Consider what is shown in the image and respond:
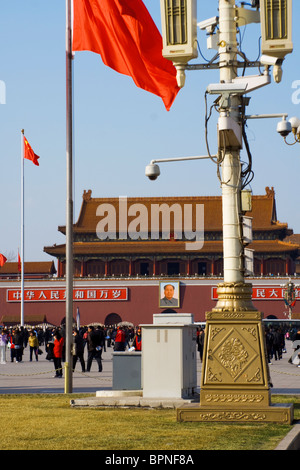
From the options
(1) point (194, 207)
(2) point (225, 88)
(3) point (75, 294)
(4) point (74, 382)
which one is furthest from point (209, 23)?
(1) point (194, 207)

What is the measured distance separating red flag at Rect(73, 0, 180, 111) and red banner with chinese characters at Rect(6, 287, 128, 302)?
4065cm

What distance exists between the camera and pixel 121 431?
8914 millimetres

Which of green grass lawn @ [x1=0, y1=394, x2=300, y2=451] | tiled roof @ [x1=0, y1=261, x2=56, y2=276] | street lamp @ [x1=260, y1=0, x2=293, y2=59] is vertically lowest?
green grass lawn @ [x1=0, y1=394, x2=300, y2=451]

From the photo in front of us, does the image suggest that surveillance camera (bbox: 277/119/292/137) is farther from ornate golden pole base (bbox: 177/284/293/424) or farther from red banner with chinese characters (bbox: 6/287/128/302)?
red banner with chinese characters (bbox: 6/287/128/302)

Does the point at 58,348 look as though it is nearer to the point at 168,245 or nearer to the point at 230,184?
the point at 230,184

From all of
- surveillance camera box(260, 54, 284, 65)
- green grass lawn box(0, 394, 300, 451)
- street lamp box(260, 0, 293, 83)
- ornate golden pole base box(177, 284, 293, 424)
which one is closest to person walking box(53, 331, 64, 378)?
green grass lawn box(0, 394, 300, 451)

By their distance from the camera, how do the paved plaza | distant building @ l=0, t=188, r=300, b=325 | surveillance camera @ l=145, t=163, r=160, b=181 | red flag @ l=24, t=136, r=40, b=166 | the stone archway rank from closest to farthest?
1. surveillance camera @ l=145, t=163, r=160, b=181
2. the paved plaza
3. red flag @ l=24, t=136, r=40, b=166
4. distant building @ l=0, t=188, r=300, b=325
5. the stone archway

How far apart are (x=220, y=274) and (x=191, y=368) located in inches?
1689

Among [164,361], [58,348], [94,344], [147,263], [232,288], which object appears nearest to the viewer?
[232,288]

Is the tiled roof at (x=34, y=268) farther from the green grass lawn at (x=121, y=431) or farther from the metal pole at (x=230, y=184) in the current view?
the metal pole at (x=230, y=184)

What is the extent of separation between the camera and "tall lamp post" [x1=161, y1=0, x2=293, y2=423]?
380 inches

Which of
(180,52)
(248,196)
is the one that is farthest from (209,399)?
(180,52)

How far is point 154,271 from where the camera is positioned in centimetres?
5691

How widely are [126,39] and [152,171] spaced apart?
3424 mm
